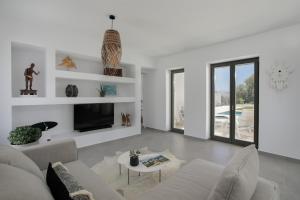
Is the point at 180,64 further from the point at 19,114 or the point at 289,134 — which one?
the point at 19,114

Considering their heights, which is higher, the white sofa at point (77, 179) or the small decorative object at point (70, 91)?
the small decorative object at point (70, 91)

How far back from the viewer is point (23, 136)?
2.82m

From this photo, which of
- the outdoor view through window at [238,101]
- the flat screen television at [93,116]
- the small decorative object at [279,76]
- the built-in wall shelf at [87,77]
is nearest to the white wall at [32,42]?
the built-in wall shelf at [87,77]

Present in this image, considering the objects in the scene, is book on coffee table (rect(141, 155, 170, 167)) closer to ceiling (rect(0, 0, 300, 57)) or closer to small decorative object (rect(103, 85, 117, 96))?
ceiling (rect(0, 0, 300, 57))

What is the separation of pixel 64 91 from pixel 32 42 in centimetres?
138

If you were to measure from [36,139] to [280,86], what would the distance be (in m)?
4.95

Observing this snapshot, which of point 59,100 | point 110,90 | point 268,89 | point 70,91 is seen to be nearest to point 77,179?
point 59,100

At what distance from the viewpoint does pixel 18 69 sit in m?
3.61

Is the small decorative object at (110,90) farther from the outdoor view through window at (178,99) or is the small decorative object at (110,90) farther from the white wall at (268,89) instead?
the white wall at (268,89)

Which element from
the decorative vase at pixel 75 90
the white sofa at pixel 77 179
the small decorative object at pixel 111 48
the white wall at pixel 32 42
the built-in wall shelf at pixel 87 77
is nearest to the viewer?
the white sofa at pixel 77 179

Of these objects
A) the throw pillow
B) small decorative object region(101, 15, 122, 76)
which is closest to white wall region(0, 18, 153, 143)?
small decorative object region(101, 15, 122, 76)

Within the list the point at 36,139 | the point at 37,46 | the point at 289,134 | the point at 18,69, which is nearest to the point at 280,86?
the point at 289,134

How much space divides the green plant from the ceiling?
6.95ft

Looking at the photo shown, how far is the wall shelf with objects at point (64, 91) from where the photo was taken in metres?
3.57
